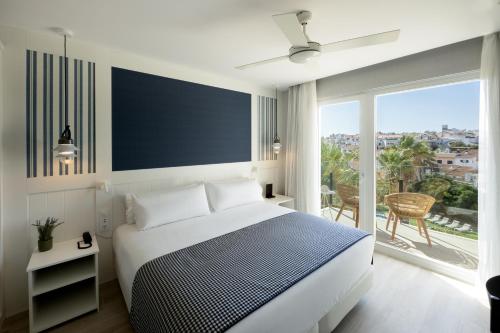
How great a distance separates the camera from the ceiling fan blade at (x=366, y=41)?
4.83 feet

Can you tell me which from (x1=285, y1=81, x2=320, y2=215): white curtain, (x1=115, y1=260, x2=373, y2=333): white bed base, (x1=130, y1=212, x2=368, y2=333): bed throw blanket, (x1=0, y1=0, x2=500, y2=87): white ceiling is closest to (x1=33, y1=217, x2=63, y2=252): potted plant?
(x1=130, y1=212, x2=368, y2=333): bed throw blanket

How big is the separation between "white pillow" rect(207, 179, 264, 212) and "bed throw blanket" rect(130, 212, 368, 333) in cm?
72

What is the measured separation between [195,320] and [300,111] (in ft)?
10.6

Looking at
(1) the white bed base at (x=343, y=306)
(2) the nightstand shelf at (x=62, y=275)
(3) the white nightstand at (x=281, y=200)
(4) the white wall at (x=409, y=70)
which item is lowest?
(1) the white bed base at (x=343, y=306)

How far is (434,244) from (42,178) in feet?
13.8

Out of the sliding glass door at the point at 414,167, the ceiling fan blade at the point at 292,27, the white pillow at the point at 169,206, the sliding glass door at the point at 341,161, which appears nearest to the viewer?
the ceiling fan blade at the point at 292,27

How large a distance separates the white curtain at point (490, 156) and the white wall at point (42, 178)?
3.28 metres

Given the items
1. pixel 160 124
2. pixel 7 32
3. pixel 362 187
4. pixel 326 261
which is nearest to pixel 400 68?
pixel 362 187

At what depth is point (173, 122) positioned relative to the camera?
2.78m

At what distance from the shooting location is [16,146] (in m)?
1.92

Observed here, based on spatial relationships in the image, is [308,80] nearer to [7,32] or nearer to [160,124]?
[160,124]

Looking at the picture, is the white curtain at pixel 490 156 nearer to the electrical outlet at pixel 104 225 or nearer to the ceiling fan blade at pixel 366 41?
the ceiling fan blade at pixel 366 41

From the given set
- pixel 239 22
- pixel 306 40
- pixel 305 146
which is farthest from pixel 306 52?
pixel 305 146

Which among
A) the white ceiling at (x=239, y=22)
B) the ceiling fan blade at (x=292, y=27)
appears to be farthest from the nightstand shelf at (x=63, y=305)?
the ceiling fan blade at (x=292, y=27)
